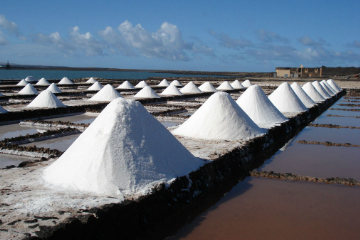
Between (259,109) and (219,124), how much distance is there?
2.29 meters

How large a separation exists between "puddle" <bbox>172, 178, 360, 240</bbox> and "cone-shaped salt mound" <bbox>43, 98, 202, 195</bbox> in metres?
0.56

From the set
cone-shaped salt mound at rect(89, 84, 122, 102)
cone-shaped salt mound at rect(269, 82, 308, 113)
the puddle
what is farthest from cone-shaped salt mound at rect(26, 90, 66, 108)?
the puddle

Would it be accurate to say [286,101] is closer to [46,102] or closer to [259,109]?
[259,109]

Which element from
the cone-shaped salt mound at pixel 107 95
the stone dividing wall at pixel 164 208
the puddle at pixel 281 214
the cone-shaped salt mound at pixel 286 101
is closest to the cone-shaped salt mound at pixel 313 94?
the cone-shaped salt mound at pixel 286 101

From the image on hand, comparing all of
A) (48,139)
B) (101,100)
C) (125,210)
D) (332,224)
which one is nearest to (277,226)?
(332,224)

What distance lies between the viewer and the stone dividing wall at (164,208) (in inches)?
97.1

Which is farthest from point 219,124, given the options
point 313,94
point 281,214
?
point 313,94

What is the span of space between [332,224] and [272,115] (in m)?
4.93

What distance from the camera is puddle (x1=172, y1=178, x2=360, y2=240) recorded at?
308 cm

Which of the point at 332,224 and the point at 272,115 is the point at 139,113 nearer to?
the point at 332,224

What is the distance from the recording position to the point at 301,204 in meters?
3.76

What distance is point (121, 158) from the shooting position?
3.31m

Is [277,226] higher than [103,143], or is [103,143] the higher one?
[103,143]

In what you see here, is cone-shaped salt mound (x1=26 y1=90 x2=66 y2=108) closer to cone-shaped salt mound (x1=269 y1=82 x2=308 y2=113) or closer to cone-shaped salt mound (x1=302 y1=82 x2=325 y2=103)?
cone-shaped salt mound (x1=269 y1=82 x2=308 y2=113)
